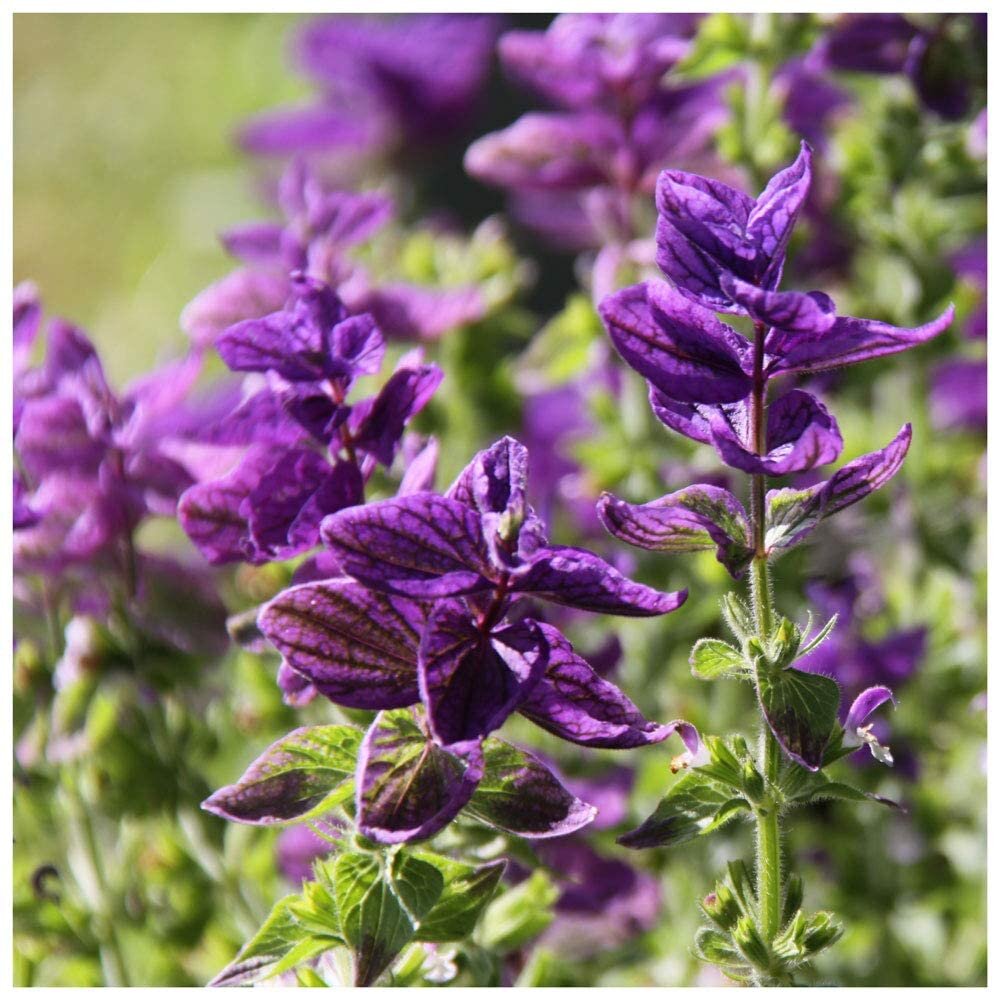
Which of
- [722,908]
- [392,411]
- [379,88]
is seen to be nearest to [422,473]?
[392,411]

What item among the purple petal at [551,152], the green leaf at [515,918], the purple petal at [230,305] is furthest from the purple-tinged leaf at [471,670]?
the purple petal at [551,152]

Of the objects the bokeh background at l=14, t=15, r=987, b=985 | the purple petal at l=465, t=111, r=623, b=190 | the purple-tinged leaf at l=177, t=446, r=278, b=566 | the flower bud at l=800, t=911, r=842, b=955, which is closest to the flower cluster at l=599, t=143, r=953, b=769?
the flower bud at l=800, t=911, r=842, b=955

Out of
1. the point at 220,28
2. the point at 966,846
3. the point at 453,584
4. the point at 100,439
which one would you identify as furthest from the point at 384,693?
the point at 220,28

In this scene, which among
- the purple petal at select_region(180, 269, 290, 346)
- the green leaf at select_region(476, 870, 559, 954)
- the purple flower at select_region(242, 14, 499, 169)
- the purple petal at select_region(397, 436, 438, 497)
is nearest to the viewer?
the purple petal at select_region(397, 436, 438, 497)

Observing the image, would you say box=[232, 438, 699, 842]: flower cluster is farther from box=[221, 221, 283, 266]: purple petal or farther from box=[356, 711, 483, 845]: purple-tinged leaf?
box=[221, 221, 283, 266]: purple petal

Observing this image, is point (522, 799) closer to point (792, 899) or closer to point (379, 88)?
point (792, 899)

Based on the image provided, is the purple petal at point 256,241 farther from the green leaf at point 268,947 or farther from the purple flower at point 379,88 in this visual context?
the green leaf at point 268,947
